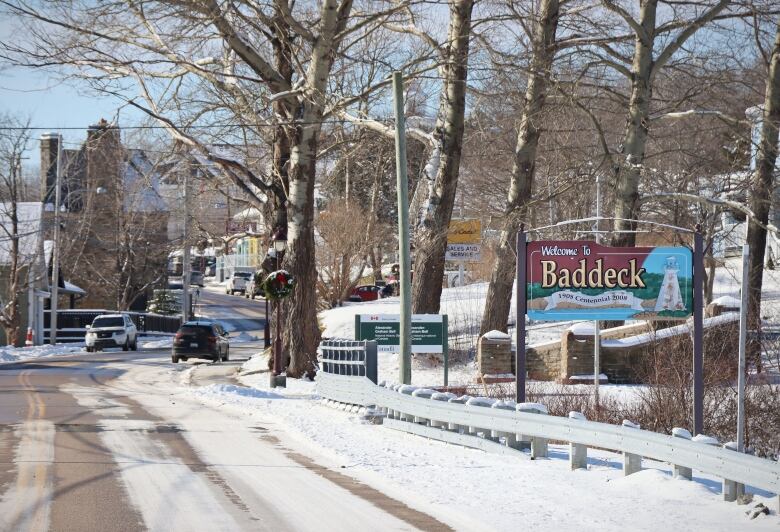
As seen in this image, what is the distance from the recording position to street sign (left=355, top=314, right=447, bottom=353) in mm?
27062

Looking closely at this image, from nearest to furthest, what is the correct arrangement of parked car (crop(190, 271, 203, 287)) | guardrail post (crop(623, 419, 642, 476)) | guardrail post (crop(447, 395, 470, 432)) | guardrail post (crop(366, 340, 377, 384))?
guardrail post (crop(623, 419, 642, 476))
guardrail post (crop(447, 395, 470, 432))
guardrail post (crop(366, 340, 377, 384))
parked car (crop(190, 271, 203, 287))

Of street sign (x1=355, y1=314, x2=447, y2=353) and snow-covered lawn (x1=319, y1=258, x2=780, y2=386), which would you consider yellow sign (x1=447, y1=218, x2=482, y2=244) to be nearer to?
snow-covered lawn (x1=319, y1=258, x2=780, y2=386)

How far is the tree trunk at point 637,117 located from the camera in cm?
2766

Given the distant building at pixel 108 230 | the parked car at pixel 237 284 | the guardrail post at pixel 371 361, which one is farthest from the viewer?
the parked car at pixel 237 284

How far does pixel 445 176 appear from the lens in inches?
1164

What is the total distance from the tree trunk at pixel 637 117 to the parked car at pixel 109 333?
31448mm

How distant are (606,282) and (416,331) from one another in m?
9.29

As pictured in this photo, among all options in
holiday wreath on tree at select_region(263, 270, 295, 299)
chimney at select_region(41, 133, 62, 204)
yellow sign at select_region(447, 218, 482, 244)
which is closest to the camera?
holiday wreath on tree at select_region(263, 270, 295, 299)

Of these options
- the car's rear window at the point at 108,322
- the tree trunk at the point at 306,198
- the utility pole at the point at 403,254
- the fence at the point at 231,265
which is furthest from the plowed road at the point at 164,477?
the fence at the point at 231,265

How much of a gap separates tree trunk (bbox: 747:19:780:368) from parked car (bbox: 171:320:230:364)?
20.5m

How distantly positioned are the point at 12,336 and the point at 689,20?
39221 mm

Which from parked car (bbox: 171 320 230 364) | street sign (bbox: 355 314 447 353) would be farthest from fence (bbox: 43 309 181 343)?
street sign (bbox: 355 314 447 353)

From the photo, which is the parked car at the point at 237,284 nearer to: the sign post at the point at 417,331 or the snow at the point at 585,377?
the sign post at the point at 417,331

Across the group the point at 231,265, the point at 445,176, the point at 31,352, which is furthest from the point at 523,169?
the point at 231,265
